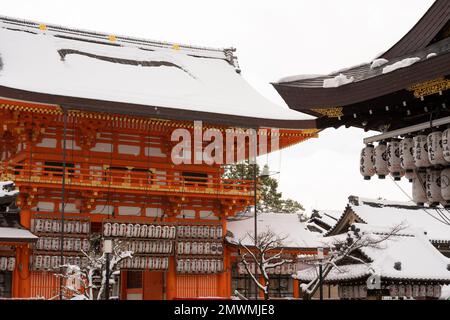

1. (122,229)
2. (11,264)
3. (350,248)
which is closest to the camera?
(350,248)

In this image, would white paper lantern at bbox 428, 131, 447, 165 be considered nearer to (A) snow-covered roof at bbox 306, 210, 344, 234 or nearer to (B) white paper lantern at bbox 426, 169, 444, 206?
(B) white paper lantern at bbox 426, 169, 444, 206

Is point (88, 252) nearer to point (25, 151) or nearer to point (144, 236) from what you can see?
point (144, 236)

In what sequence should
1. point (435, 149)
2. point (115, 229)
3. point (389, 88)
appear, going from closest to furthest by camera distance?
point (435, 149) < point (389, 88) < point (115, 229)

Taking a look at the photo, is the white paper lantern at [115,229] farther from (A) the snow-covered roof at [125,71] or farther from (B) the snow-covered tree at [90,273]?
(A) the snow-covered roof at [125,71]

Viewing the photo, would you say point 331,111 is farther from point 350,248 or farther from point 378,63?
point 350,248


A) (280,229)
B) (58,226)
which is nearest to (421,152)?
(58,226)

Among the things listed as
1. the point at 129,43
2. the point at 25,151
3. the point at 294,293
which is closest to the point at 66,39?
the point at 129,43

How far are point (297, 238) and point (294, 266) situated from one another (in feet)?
4.11

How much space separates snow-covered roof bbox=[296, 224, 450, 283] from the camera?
2498cm

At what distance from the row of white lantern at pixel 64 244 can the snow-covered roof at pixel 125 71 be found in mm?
5381

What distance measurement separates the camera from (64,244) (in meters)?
26.5

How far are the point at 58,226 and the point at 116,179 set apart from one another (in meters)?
3.03

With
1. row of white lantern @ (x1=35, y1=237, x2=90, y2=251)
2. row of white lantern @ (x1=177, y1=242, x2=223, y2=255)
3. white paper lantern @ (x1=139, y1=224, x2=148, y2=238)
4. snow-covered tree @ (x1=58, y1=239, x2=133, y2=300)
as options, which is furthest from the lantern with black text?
row of white lantern @ (x1=177, y1=242, x2=223, y2=255)

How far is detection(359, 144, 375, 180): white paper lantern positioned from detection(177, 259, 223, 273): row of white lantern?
48.7 ft
